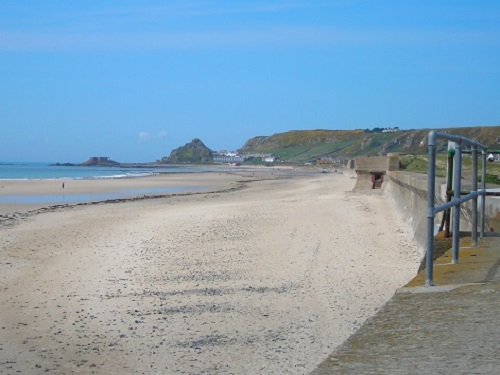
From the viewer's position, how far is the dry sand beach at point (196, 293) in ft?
19.1

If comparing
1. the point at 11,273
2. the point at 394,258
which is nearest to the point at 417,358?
the point at 394,258

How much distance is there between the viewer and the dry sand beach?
581 cm

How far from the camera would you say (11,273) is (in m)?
10.2

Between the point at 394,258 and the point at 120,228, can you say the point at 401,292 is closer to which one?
the point at 394,258

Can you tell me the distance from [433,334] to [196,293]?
5.13 m

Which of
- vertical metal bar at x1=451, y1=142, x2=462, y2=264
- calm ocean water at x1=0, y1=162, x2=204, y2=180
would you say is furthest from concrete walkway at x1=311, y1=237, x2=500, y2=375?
calm ocean water at x1=0, y1=162, x2=204, y2=180

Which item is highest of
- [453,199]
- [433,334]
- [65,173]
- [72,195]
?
[453,199]

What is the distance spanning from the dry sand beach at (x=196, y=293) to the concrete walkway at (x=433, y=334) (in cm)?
137

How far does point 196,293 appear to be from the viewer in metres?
8.27

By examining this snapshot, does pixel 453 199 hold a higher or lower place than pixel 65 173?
higher

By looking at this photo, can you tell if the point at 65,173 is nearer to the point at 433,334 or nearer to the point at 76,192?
the point at 76,192

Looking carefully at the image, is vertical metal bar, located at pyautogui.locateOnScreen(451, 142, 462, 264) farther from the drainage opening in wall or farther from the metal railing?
the drainage opening in wall

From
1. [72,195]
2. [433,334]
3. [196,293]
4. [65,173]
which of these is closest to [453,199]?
[433,334]

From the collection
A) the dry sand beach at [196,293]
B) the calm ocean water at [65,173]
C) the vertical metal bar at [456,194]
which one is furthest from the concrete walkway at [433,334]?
the calm ocean water at [65,173]
